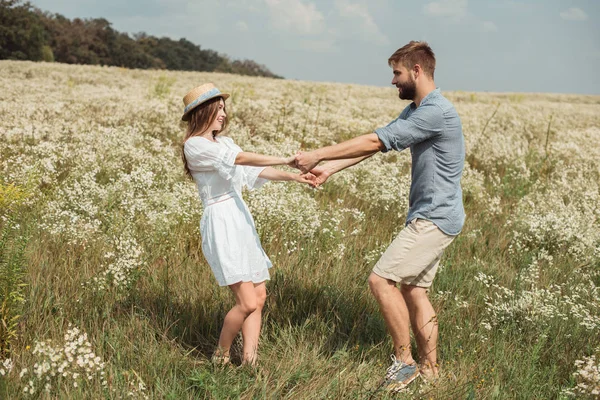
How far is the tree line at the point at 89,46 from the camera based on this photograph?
Result: 5497 centimetres

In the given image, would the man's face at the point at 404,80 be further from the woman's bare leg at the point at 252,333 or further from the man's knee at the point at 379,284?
the woman's bare leg at the point at 252,333

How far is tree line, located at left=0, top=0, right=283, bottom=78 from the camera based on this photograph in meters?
55.0

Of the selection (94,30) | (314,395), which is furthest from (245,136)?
(94,30)

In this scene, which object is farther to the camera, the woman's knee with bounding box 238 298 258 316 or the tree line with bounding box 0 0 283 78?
the tree line with bounding box 0 0 283 78

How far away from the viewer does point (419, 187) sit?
4.06 metres

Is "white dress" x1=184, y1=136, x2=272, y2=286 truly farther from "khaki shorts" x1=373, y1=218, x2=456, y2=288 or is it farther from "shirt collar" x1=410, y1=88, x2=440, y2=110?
"shirt collar" x1=410, y1=88, x2=440, y2=110

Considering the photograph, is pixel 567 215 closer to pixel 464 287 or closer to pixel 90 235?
pixel 464 287

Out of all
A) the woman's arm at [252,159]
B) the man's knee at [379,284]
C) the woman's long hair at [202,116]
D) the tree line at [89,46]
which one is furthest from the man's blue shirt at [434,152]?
the tree line at [89,46]

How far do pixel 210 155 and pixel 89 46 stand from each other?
74097 mm

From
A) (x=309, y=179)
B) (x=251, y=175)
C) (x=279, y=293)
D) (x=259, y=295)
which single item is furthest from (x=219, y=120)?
→ (x=279, y=293)

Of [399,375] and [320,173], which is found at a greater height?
[320,173]

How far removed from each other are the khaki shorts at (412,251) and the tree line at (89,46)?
183ft

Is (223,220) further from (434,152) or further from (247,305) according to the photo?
(434,152)

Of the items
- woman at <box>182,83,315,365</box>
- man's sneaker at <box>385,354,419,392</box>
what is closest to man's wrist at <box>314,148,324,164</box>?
woman at <box>182,83,315,365</box>
